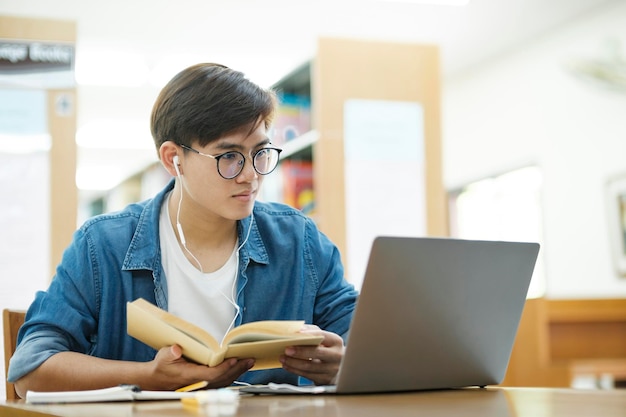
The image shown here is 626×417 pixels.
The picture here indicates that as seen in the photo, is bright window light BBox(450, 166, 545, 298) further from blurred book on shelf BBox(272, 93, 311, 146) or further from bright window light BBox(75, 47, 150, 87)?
bright window light BBox(75, 47, 150, 87)

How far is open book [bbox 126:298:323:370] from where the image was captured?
1.21m

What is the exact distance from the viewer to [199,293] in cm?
164

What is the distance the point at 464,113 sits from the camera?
7215 millimetres

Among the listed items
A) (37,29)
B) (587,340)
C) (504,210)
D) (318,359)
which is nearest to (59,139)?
(37,29)

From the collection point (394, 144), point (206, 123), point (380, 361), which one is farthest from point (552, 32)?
point (380, 361)

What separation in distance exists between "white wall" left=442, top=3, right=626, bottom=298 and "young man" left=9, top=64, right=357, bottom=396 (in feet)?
13.7

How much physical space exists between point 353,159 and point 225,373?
279 centimetres

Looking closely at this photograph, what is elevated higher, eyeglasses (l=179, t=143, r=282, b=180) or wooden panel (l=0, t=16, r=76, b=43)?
wooden panel (l=0, t=16, r=76, b=43)

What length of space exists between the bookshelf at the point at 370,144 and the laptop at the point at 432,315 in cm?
259

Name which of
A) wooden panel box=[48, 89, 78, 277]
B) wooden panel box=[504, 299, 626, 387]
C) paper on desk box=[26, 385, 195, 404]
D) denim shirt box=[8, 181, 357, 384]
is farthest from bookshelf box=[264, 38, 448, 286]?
paper on desk box=[26, 385, 195, 404]

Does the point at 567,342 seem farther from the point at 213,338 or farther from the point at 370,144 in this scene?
the point at 213,338

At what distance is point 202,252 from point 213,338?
49cm

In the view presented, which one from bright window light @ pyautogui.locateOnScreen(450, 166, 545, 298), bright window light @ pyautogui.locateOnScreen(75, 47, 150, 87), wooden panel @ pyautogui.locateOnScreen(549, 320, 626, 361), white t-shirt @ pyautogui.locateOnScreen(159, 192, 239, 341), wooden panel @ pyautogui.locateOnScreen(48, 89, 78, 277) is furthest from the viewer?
bright window light @ pyautogui.locateOnScreen(450, 166, 545, 298)

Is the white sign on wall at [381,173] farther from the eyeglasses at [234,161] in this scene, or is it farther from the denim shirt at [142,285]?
the eyeglasses at [234,161]
